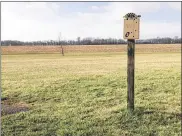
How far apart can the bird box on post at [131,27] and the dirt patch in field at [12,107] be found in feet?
9.28

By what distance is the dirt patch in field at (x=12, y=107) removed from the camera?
7.71m

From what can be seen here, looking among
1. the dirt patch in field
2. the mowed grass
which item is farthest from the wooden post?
the dirt patch in field

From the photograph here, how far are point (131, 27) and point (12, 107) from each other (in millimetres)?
3346

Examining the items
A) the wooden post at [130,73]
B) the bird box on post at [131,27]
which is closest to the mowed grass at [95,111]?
the wooden post at [130,73]

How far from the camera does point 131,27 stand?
268 inches

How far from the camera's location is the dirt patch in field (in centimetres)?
771

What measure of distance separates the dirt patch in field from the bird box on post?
2.83 metres

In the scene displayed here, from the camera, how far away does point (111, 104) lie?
26.7 ft

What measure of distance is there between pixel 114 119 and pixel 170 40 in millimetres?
115131

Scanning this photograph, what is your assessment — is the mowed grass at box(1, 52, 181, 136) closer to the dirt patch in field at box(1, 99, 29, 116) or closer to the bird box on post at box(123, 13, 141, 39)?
the dirt patch in field at box(1, 99, 29, 116)

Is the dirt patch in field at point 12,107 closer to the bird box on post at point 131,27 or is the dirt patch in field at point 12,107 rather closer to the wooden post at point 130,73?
the wooden post at point 130,73

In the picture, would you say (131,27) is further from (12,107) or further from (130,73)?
(12,107)

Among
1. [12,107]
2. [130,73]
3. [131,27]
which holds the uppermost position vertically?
[131,27]

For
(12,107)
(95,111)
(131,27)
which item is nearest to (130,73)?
(131,27)
